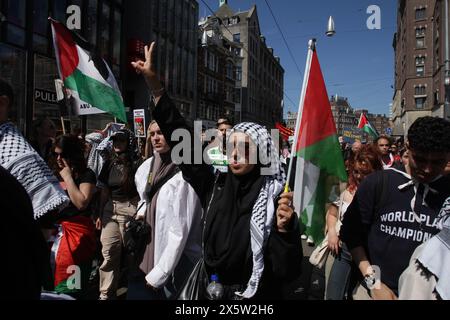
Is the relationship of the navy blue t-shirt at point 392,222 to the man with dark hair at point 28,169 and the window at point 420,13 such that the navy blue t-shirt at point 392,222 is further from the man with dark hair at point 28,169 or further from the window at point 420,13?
the window at point 420,13

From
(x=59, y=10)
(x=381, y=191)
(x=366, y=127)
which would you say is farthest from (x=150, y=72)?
(x=59, y=10)

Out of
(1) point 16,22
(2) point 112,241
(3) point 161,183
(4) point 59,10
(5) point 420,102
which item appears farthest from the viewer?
(5) point 420,102

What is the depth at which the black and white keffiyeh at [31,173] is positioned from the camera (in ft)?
6.24

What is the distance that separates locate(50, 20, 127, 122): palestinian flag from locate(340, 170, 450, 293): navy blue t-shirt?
347 centimetres

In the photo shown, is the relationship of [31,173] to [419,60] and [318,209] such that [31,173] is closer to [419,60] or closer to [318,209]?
[318,209]

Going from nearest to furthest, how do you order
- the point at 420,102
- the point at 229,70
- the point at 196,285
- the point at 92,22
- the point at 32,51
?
1. the point at 196,285
2. the point at 32,51
3. the point at 92,22
4. the point at 229,70
5. the point at 420,102

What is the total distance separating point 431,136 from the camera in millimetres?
1889

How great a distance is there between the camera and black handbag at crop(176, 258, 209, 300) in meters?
2.18

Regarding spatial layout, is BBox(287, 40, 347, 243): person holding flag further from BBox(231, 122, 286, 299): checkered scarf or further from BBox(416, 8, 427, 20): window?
BBox(416, 8, 427, 20): window

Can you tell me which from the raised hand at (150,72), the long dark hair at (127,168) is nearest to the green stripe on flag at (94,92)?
the long dark hair at (127,168)

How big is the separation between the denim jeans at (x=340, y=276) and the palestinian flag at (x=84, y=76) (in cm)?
313

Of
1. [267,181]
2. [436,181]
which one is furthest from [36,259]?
[436,181]

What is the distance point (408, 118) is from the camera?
174ft

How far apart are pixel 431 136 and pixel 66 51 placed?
4.60 metres
